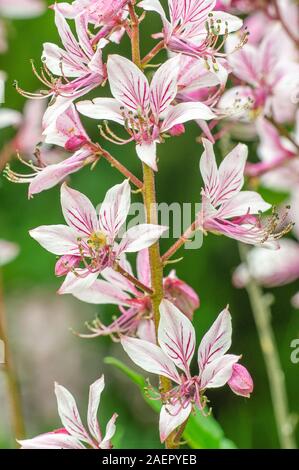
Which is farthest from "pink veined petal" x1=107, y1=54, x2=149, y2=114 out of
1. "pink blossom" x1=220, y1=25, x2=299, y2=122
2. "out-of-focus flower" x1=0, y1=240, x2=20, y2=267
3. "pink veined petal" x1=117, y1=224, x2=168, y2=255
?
"out-of-focus flower" x1=0, y1=240, x2=20, y2=267

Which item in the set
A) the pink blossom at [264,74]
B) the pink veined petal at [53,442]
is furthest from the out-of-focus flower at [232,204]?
the pink blossom at [264,74]

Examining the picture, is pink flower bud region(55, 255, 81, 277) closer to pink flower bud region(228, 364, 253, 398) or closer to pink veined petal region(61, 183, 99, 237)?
pink veined petal region(61, 183, 99, 237)

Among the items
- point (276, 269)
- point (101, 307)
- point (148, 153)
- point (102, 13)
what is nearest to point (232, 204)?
point (148, 153)

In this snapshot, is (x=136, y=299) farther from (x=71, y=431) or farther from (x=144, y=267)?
(x=71, y=431)

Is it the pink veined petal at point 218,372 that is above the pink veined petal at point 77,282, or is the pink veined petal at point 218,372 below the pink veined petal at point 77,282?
below

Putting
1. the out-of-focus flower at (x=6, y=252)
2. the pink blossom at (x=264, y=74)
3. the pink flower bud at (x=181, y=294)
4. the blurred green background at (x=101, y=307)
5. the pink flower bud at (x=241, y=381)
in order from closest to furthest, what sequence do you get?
the pink flower bud at (x=241, y=381) < the pink flower bud at (x=181, y=294) < the pink blossom at (x=264, y=74) < the out-of-focus flower at (x=6, y=252) < the blurred green background at (x=101, y=307)

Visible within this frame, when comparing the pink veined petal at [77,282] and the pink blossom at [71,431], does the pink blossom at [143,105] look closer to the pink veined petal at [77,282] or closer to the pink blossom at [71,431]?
the pink veined petal at [77,282]
